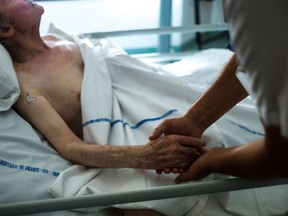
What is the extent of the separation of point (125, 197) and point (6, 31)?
3.36 feet

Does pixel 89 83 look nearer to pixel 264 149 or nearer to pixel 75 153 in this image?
pixel 75 153

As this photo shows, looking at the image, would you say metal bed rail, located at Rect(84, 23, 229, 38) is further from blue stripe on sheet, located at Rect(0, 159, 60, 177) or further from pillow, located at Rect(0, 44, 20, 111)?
blue stripe on sheet, located at Rect(0, 159, 60, 177)

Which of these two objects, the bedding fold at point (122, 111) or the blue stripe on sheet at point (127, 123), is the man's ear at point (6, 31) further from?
the blue stripe on sheet at point (127, 123)

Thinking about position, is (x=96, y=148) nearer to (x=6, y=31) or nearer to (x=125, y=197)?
(x=125, y=197)

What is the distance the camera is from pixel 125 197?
0.86 metres

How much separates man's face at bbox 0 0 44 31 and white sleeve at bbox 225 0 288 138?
3.96 ft

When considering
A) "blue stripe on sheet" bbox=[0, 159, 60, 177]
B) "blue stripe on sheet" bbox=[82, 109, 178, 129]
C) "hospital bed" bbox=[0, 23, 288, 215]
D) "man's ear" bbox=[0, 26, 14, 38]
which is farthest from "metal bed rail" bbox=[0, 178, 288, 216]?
"man's ear" bbox=[0, 26, 14, 38]

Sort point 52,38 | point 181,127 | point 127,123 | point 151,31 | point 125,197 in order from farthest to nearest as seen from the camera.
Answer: point 151,31 → point 52,38 → point 127,123 → point 181,127 → point 125,197

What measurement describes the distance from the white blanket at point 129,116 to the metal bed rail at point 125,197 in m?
0.21

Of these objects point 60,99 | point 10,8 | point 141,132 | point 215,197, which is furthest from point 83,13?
point 215,197

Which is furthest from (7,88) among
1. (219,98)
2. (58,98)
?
(219,98)

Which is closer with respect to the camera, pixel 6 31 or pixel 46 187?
pixel 46 187

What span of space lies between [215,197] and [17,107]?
819 mm

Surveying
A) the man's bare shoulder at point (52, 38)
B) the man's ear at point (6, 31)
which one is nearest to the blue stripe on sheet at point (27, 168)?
the man's ear at point (6, 31)
